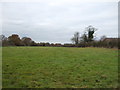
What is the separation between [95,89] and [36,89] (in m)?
1.84

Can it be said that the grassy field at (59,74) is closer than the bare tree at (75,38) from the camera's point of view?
Yes

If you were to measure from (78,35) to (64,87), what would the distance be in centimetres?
6266

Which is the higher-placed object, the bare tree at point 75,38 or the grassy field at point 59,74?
the bare tree at point 75,38

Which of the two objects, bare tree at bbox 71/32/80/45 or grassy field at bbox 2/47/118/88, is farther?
bare tree at bbox 71/32/80/45

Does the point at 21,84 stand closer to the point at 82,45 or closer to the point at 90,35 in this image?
the point at 82,45

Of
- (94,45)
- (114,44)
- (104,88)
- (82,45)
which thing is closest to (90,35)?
(82,45)

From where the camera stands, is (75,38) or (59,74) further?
(75,38)

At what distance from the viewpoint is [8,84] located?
466cm

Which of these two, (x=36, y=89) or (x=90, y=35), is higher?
(x=90, y=35)

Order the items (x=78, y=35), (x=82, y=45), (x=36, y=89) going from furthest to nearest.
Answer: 1. (x=78, y=35)
2. (x=82, y=45)
3. (x=36, y=89)

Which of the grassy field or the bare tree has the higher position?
the bare tree

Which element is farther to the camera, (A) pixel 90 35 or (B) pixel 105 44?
(A) pixel 90 35

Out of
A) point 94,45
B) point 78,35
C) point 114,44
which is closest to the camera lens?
point 114,44

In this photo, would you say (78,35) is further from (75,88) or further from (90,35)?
(75,88)
